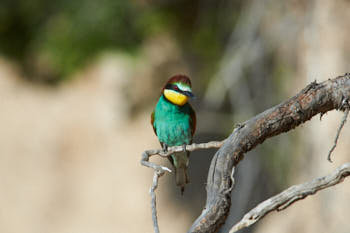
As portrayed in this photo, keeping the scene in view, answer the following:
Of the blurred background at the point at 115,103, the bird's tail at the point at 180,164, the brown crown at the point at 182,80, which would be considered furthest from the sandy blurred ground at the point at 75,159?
the brown crown at the point at 182,80

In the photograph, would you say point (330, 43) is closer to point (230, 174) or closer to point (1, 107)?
point (230, 174)

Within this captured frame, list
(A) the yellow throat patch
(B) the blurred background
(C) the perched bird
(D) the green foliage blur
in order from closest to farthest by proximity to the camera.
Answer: (A) the yellow throat patch < (C) the perched bird < (B) the blurred background < (D) the green foliage blur

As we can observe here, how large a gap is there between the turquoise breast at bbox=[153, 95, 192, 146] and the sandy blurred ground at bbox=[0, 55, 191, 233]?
2508 millimetres

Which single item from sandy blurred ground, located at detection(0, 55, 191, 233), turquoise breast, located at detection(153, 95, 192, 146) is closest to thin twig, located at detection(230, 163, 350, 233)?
turquoise breast, located at detection(153, 95, 192, 146)

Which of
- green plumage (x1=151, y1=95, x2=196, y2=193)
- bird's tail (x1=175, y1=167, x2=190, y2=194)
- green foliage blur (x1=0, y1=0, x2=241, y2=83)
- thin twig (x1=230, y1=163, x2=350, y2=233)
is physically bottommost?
thin twig (x1=230, y1=163, x2=350, y2=233)

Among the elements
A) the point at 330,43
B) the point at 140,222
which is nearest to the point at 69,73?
the point at 140,222

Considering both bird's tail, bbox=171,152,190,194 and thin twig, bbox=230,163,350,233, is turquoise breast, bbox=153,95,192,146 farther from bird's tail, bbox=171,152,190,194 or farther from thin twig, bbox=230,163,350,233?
thin twig, bbox=230,163,350,233

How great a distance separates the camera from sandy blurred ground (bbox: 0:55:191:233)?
561 centimetres

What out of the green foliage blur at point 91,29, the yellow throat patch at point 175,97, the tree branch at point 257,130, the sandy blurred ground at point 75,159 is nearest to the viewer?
the tree branch at point 257,130

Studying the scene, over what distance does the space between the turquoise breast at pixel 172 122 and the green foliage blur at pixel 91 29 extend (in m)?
2.18

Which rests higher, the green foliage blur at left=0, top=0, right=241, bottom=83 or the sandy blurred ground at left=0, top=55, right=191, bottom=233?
the green foliage blur at left=0, top=0, right=241, bottom=83

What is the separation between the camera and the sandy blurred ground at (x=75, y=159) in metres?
Result: 5.61

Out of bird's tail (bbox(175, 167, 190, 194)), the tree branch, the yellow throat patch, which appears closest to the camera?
the tree branch

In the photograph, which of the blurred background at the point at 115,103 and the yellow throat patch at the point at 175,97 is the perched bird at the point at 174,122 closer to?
the yellow throat patch at the point at 175,97
